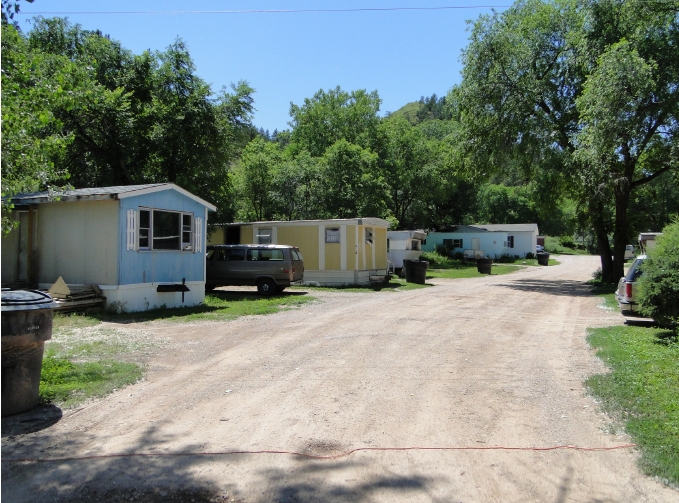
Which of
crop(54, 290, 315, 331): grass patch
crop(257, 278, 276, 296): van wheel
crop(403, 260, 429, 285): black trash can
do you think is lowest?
crop(54, 290, 315, 331): grass patch

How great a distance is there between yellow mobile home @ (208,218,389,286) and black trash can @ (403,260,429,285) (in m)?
1.36

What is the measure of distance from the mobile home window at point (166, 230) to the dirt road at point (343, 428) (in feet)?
15.9

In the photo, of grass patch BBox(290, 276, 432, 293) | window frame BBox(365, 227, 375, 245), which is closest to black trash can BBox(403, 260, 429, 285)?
grass patch BBox(290, 276, 432, 293)

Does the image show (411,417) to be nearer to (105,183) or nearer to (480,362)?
(480,362)

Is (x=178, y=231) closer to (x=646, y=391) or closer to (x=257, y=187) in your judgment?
(x=646, y=391)

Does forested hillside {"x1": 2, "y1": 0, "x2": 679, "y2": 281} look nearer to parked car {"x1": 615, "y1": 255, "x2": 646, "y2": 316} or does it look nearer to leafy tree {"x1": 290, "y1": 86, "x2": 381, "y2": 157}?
parked car {"x1": 615, "y1": 255, "x2": 646, "y2": 316}

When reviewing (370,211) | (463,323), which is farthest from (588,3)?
(463,323)

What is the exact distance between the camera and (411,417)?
17.9 feet

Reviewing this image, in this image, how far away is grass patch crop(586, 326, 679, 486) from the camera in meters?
4.50

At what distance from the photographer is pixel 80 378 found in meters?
6.98

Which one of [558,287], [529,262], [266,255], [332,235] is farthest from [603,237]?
[529,262]

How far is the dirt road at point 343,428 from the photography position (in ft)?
12.9

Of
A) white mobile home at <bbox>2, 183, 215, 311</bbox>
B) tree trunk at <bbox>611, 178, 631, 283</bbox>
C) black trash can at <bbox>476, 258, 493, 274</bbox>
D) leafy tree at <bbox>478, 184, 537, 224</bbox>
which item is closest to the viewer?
white mobile home at <bbox>2, 183, 215, 311</bbox>

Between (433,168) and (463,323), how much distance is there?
Answer: 28982mm
